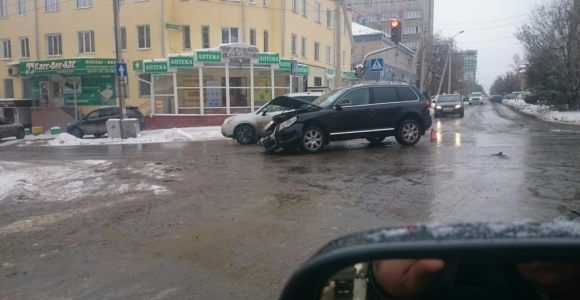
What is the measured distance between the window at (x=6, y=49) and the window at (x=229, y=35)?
60.8ft

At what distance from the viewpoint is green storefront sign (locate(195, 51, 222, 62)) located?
26.6 m

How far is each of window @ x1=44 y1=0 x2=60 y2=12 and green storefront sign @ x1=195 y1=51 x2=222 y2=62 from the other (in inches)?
586

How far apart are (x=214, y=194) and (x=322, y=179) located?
226 cm

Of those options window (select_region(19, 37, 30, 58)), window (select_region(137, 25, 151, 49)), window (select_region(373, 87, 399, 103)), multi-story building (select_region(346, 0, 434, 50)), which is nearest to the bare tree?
window (select_region(373, 87, 399, 103))

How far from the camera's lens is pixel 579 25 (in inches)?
1160

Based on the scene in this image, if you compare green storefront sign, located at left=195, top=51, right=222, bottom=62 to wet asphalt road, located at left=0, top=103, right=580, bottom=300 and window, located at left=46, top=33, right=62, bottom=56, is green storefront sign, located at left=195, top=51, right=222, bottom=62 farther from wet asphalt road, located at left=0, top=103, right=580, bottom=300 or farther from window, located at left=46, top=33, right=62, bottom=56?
wet asphalt road, located at left=0, top=103, right=580, bottom=300

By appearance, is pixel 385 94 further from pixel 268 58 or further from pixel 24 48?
pixel 24 48

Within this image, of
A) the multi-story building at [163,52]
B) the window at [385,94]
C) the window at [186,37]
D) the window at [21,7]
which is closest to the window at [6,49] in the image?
the multi-story building at [163,52]

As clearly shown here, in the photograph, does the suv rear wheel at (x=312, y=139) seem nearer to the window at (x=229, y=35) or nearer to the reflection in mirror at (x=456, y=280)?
the reflection in mirror at (x=456, y=280)

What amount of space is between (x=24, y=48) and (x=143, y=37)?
11663 mm

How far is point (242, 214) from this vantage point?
6.95m

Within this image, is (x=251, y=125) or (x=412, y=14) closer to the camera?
(x=251, y=125)

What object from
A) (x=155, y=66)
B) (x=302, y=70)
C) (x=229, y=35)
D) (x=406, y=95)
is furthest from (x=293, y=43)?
(x=406, y=95)

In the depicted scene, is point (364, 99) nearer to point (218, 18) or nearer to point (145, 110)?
point (218, 18)
